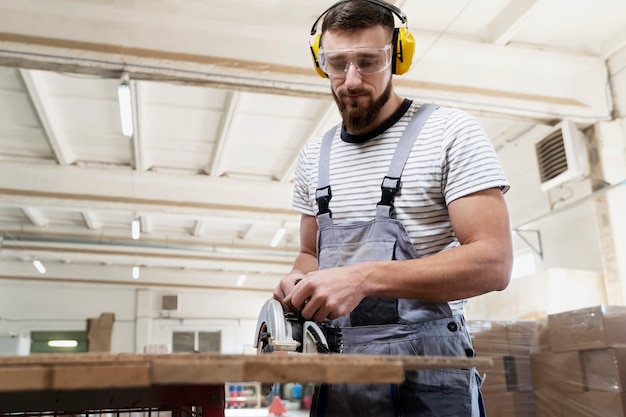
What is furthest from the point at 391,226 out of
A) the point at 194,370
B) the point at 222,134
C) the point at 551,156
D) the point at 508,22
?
the point at 222,134

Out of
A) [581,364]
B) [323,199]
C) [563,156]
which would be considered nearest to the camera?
[323,199]

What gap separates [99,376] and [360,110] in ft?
3.34

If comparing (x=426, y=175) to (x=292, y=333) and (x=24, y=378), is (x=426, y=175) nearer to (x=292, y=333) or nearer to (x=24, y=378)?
(x=292, y=333)

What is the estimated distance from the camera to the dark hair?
4.77 feet

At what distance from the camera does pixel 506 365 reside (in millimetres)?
3742

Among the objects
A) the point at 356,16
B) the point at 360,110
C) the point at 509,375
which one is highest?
the point at 356,16

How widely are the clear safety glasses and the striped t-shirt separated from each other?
141 mm

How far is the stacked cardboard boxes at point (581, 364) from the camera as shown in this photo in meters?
3.17

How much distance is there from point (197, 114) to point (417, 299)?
506 centimetres

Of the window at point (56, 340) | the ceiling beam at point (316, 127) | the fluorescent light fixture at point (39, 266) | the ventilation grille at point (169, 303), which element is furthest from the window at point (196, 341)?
the ceiling beam at point (316, 127)

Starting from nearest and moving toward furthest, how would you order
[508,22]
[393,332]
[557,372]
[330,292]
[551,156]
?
[330,292]
[393,332]
[557,372]
[508,22]
[551,156]

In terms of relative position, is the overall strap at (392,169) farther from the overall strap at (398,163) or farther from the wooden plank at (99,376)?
the wooden plank at (99,376)

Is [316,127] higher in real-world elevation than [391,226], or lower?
higher

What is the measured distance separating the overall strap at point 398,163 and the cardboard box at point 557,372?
8.73 ft
